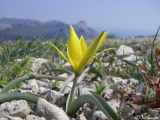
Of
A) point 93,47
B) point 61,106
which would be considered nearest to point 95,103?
point 93,47

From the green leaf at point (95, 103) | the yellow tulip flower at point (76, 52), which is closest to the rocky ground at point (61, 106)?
the green leaf at point (95, 103)

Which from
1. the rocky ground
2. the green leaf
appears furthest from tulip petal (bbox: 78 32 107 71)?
the rocky ground

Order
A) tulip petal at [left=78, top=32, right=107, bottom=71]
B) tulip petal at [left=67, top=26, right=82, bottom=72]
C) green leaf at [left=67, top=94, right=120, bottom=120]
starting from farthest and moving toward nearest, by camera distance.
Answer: tulip petal at [left=67, top=26, right=82, bottom=72]
tulip petal at [left=78, top=32, right=107, bottom=71]
green leaf at [left=67, top=94, right=120, bottom=120]

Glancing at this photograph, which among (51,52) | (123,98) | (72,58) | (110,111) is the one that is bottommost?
(51,52)


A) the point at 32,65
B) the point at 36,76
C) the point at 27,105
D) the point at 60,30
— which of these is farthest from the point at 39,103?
the point at 60,30

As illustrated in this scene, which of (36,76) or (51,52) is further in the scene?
(51,52)

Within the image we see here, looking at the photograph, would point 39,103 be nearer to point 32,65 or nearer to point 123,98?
point 123,98

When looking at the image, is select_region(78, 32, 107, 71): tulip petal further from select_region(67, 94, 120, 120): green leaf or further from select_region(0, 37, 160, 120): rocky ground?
select_region(0, 37, 160, 120): rocky ground

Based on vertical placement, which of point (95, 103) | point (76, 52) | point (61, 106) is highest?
point (76, 52)

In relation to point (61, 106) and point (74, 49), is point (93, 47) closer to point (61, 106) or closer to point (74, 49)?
point (74, 49)
